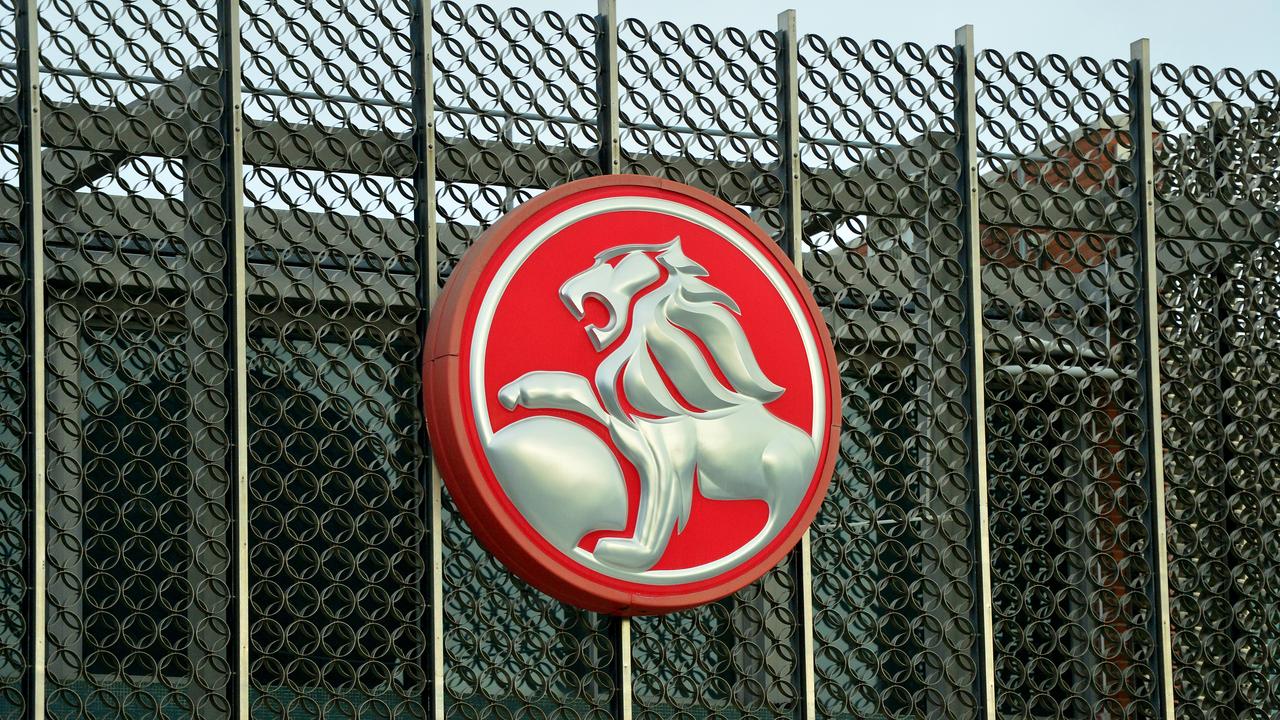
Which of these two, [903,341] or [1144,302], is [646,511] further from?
[1144,302]

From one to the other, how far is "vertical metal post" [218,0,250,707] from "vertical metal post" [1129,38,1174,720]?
4.18 m

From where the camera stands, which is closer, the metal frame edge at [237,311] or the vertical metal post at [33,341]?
the vertical metal post at [33,341]

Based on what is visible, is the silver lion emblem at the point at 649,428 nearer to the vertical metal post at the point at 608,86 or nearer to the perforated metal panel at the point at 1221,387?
the vertical metal post at the point at 608,86

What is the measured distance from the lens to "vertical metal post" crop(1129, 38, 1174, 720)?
30.3ft

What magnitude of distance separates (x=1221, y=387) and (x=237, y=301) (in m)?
4.73

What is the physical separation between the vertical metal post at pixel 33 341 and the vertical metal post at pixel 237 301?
728 mm

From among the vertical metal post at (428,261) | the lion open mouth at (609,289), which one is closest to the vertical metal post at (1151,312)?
the lion open mouth at (609,289)

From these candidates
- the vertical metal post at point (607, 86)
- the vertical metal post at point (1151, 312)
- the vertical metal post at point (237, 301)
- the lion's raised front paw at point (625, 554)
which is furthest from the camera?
the vertical metal post at point (1151, 312)

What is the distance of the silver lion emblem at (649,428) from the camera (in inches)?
322

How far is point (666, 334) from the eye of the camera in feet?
27.9

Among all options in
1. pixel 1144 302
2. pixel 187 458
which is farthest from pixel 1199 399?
pixel 187 458

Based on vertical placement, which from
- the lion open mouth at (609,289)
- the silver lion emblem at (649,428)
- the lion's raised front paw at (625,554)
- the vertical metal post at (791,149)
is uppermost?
the vertical metal post at (791,149)

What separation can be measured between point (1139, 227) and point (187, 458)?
4.62 metres

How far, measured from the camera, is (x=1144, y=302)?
9492mm
